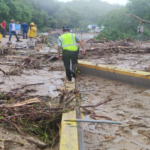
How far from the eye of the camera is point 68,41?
22.2 ft

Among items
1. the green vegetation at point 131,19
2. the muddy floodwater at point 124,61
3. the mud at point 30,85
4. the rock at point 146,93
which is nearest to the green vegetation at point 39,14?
the green vegetation at point 131,19

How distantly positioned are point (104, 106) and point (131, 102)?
0.74m

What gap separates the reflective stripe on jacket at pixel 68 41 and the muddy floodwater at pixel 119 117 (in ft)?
4.11

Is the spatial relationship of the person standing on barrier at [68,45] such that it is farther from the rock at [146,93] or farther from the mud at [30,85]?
the rock at [146,93]

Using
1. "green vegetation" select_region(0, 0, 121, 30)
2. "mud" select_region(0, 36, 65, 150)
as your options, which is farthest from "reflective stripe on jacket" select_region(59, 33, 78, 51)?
"green vegetation" select_region(0, 0, 121, 30)

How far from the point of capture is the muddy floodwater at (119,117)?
382 centimetres

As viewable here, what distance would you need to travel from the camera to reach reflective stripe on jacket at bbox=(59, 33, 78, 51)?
6.73 meters

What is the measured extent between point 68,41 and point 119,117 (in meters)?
2.85

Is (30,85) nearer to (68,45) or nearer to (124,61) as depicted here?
(68,45)

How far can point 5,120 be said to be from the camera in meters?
3.51

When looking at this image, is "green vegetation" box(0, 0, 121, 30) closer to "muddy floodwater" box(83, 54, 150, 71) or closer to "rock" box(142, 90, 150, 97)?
"muddy floodwater" box(83, 54, 150, 71)

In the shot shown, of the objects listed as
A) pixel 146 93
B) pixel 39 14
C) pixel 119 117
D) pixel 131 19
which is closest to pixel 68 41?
pixel 146 93

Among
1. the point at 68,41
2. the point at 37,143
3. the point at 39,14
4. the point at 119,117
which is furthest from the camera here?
the point at 39,14

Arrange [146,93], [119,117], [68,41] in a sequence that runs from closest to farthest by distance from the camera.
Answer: [119,117], [146,93], [68,41]
